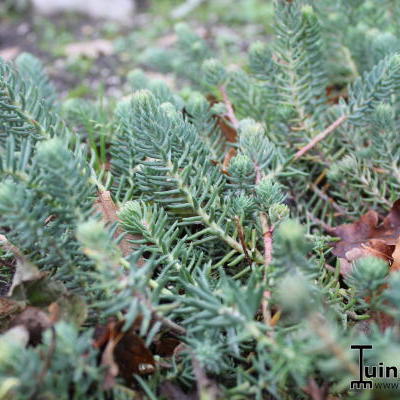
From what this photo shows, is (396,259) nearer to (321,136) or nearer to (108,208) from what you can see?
(321,136)

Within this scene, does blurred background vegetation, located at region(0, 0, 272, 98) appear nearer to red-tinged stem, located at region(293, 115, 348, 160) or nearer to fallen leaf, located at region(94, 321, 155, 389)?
red-tinged stem, located at region(293, 115, 348, 160)

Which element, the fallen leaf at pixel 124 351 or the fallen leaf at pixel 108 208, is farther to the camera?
the fallen leaf at pixel 108 208

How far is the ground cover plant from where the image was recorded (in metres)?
1.07

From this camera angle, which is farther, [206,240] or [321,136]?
[321,136]

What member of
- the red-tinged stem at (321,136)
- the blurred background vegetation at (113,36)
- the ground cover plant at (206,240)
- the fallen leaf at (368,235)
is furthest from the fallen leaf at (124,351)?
the blurred background vegetation at (113,36)

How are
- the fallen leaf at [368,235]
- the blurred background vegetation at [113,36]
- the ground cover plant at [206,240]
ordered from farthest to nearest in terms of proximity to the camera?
1. the blurred background vegetation at [113,36]
2. the fallen leaf at [368,235]
3. the ground cover plant at [206,240]

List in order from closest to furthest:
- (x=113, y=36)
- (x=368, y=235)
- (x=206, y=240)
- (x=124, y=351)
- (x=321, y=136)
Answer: (x=124, y=351) → (x=206, y=240) → (x=368, y=235) → (x=321, y=136) → (x=113, y=36)

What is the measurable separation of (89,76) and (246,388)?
322 cm

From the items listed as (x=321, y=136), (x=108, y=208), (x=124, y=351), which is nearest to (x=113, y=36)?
(x=321, y=136)

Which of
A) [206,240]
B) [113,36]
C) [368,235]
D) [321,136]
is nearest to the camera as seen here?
[206,240]

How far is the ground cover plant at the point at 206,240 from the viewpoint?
1066 millimetres

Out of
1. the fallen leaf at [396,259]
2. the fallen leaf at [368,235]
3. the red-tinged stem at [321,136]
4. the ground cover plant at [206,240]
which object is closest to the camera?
the ground cover plant at [206,240]

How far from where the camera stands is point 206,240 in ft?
4.90

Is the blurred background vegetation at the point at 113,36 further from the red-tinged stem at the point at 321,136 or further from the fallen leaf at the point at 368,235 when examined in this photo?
the fallen leaf at the point at 368,235
